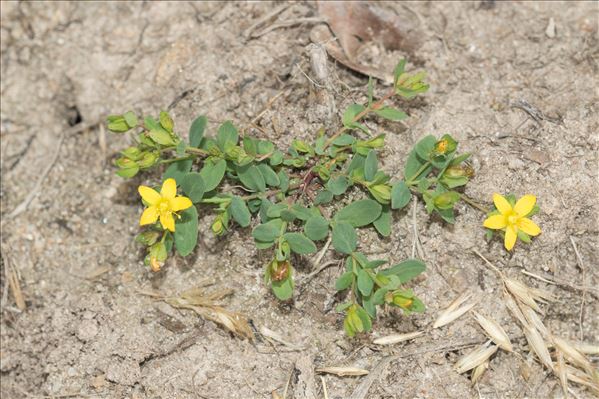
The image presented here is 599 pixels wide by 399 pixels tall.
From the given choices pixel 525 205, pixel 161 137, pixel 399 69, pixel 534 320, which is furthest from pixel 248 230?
pixel 534 320

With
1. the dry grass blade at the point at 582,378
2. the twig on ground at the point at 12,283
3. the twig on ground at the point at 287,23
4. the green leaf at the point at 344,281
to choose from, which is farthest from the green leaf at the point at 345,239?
the twig on ground at the point at 12,283

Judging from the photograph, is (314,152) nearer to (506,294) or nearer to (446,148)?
(446,148)

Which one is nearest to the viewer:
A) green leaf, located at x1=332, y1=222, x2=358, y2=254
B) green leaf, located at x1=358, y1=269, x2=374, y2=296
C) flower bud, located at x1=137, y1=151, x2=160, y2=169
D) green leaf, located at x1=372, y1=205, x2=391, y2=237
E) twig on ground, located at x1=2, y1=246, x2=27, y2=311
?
green leaf, located at x1=358, y1=269, x2=374, y2=296

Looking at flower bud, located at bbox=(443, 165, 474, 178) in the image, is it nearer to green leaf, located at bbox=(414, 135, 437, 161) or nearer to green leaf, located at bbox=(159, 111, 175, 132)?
green leaf, located at bbox=(414, 135, 437, 161)

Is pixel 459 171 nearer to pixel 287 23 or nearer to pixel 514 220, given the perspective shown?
pixel 514 220

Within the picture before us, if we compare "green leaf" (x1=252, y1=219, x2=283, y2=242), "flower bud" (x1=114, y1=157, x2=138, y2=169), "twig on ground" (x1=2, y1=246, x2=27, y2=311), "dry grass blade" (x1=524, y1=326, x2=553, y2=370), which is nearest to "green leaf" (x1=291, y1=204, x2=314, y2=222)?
"green leaf" (x1=252, y1=219, x2=283, y2=242)
